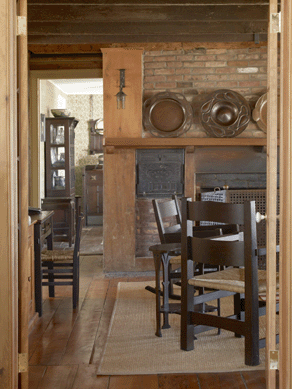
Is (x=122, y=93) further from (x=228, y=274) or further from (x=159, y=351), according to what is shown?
(x=159, y=351)

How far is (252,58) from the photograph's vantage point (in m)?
5.11

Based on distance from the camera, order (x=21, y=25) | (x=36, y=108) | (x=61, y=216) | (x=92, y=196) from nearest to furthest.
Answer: (x=21, y=25) < (x=36, y=108) < (x=61, y=216) < (x=92, y=196)

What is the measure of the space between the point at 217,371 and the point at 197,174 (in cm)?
284

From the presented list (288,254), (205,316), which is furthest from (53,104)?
(288,254)

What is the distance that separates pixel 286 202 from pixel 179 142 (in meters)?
3.07

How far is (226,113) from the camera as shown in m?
5.05

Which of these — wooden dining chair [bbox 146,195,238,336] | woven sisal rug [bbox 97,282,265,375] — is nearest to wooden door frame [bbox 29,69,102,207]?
wooden dining chair [bbox 146,195,238,336]

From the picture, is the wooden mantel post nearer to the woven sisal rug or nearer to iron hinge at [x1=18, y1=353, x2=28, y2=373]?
the woven sisal rug

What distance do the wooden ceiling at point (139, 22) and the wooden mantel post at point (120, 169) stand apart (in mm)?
345

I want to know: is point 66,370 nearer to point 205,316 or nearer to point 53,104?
point 205,316

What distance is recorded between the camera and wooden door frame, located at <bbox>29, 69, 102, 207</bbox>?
5.78 metres

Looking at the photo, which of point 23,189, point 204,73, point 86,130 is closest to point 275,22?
point 23,189

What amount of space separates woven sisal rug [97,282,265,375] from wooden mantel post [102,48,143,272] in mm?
1471

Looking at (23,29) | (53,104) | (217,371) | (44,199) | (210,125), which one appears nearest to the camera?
(23,29)
